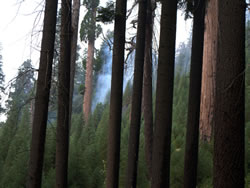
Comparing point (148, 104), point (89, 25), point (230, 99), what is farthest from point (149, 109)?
point (89, 25)

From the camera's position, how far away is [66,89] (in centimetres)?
614

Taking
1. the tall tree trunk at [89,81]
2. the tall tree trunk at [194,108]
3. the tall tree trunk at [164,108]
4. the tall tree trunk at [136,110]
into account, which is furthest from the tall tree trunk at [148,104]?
the tall tree trunk at [89,81]

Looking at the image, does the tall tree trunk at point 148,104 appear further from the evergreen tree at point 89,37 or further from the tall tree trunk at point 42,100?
the evergreen tree at point 89,37

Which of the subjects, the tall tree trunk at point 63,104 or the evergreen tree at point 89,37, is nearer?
the tall tree trunk at point 63,104

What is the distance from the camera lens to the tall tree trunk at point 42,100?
5672 millimetres

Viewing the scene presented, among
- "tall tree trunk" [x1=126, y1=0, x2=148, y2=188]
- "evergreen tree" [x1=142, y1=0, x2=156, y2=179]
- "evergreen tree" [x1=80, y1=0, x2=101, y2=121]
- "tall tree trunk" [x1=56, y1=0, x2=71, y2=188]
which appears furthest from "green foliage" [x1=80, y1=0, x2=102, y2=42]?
"tall tree trunk" [x1=56, y1=0, x2=71, y2=188]

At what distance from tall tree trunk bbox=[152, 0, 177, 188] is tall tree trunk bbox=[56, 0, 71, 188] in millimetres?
1858

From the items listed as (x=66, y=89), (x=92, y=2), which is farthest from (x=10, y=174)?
(x=92, y=2)

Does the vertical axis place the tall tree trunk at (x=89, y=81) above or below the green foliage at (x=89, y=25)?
below

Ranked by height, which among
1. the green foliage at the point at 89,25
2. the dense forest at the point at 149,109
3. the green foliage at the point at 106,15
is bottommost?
the dense forest at the point at 149,109

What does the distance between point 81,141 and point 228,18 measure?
10.5 m

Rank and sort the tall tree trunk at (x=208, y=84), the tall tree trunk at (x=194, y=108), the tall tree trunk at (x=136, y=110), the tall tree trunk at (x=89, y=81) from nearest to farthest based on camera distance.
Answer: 1. the tall tree trunk at (x=194, y=108)
2. the tall tree trunk at (x=136, y=110)
3. the tall tree trunk at (x=208, y=84)
4. the tall tree trunk at (x=89, y=81)

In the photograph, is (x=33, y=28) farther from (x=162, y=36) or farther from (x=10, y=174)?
(x=10, y=174)

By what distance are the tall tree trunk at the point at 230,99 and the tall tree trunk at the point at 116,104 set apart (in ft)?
10.7
